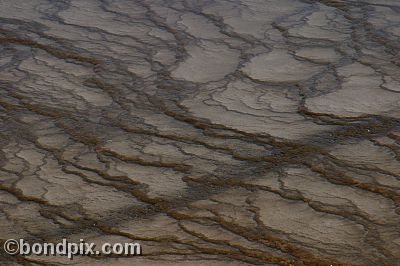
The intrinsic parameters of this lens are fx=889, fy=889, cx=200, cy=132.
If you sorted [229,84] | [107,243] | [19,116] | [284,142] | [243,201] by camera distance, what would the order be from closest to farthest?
[107,243] < [243,201] < [284,142] < [19,116] < [229,84]

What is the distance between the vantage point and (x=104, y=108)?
3289mm

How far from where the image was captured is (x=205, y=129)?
3074mm

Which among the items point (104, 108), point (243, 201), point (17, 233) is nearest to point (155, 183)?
point (243, 201)

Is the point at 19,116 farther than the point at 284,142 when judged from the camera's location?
Yes

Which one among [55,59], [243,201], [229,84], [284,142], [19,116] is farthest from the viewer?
[55,59]

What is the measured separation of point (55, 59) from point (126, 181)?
1.26 meters

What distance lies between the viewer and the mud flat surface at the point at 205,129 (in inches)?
94.7

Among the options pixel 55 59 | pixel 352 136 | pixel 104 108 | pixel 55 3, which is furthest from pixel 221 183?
pixel 55 3

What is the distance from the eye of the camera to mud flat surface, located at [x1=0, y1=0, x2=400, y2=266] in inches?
94.7

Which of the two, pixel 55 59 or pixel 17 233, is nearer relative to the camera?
pixel 17 233

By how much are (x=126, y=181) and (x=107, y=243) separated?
369mm

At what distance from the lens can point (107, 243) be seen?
236 cm

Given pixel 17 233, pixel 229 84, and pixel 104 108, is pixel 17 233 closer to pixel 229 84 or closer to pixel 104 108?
pixel 104 108

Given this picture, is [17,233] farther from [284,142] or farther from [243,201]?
[284,142]
